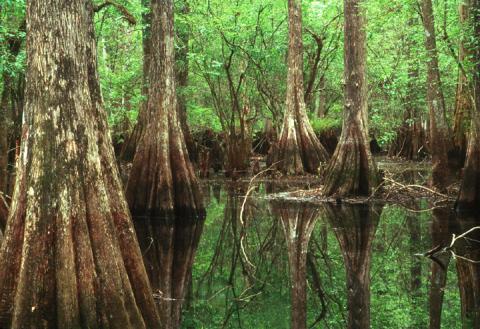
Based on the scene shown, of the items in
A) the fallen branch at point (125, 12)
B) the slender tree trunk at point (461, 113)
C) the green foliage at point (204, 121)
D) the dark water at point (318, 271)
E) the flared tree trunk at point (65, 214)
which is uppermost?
the fallen branch at point (125, 12)

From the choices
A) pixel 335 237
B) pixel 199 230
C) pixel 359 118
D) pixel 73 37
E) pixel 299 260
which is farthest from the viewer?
pixel 359 118

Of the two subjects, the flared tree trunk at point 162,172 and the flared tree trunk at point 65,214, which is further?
the flared tree trunk at point 162,172

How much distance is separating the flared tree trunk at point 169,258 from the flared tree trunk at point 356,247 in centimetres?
144

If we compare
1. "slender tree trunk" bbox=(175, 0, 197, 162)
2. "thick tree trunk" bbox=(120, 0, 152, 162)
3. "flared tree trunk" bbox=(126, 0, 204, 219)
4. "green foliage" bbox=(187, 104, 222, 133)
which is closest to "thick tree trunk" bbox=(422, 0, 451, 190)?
"flared tree trunk" bbox=(126, 0, 204, 219)

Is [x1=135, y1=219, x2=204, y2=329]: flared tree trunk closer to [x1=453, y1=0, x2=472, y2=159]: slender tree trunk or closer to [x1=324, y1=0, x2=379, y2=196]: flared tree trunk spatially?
[x1=324, y1=0, x2=379, y2=196]: flared tree trunk

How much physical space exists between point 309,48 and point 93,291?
63.9 ft

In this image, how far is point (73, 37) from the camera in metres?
4.23

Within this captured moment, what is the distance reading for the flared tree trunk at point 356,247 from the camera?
492cm

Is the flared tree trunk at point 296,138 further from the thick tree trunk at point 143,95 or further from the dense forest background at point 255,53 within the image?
the thick tree trunk at point 143,95

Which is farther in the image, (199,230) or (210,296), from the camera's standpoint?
(199,230)

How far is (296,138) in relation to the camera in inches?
619

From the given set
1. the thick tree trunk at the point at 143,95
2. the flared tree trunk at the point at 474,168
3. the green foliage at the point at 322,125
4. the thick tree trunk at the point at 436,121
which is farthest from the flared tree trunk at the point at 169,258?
the green foliage at the point at 322,125

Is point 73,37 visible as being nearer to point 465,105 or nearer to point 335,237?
point 335,237

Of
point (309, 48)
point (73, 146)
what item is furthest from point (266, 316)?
point (309, 48)
